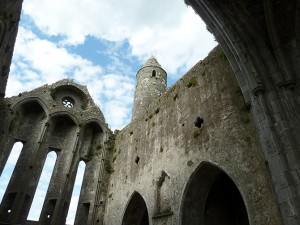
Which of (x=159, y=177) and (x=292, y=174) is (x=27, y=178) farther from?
(x=292, y=174)

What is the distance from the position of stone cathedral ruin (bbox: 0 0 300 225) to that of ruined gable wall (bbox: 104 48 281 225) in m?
0.03

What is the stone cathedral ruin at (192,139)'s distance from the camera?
5.54 metres

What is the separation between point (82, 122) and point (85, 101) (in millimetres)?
1665

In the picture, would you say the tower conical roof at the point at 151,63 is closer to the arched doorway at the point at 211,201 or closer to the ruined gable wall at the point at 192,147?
the ruined gable wall at the point at 192,147

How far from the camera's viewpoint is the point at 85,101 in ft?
49.5

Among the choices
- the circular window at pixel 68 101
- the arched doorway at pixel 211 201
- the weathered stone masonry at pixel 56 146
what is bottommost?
the arched doorway at pixel 211 201

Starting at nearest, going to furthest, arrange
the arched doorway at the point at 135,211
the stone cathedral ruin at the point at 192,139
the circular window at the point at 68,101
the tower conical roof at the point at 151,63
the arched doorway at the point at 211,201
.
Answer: the stone cathedral ruin at the point at 192,139 < the arched doorway at the point at 211,201 < the arched doorway at the point at 135,211 < the circular window at the point at 68,101 < the tower conical roof at the point at 151,63

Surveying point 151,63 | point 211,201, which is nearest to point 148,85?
point 151,63

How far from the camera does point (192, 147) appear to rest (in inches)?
322

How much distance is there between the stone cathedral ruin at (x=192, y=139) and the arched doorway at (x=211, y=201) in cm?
3

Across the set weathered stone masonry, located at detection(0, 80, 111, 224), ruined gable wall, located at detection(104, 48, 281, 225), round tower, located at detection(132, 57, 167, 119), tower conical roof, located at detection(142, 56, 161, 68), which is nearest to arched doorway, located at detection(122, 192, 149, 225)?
ruined gable wall, located at detection(104, 48, 281, 225)

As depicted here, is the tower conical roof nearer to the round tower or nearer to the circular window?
the round tower

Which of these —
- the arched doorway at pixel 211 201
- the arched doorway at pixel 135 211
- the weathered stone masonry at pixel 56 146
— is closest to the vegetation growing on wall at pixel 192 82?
the arched doorway at pixel 211 201

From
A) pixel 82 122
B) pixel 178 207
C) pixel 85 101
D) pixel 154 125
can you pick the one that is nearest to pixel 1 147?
pixel 82 122
